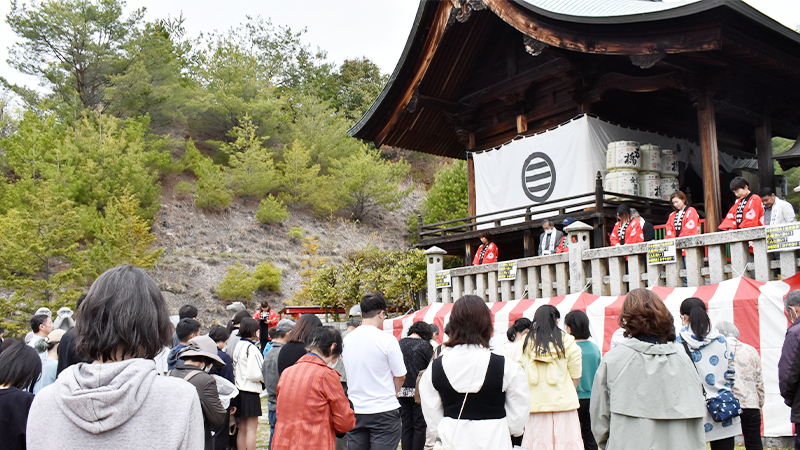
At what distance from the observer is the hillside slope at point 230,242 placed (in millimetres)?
27578

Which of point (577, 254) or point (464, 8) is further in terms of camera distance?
point (464, 8)

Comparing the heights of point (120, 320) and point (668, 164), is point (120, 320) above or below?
below

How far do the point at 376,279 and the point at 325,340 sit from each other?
14.9 metres

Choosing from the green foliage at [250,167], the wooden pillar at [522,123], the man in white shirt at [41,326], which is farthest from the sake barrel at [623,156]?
the green foliage at [250,167]

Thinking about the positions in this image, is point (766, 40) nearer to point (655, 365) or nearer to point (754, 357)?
point (754, 357)

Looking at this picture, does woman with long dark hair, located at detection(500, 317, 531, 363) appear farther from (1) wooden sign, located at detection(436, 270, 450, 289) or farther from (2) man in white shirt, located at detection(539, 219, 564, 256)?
(1) wooden sign, located at detection(436, 270, 450, 289)

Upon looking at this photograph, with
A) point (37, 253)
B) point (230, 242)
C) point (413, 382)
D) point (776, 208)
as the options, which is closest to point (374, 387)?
point (413, 382)

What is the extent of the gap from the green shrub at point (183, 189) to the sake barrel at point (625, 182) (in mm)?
26231

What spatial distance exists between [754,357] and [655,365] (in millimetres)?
1750

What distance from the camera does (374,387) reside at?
4.88m

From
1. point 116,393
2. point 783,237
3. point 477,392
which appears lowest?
point 477,392

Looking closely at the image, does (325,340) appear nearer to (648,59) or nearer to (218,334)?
(218,334)

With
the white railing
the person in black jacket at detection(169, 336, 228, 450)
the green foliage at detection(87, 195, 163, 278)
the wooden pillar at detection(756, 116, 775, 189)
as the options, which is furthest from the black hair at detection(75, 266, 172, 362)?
the green foliage at detection(87, 195, 163, 278)

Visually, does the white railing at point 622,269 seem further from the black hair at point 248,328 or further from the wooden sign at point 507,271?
the black hair at point 248,328
